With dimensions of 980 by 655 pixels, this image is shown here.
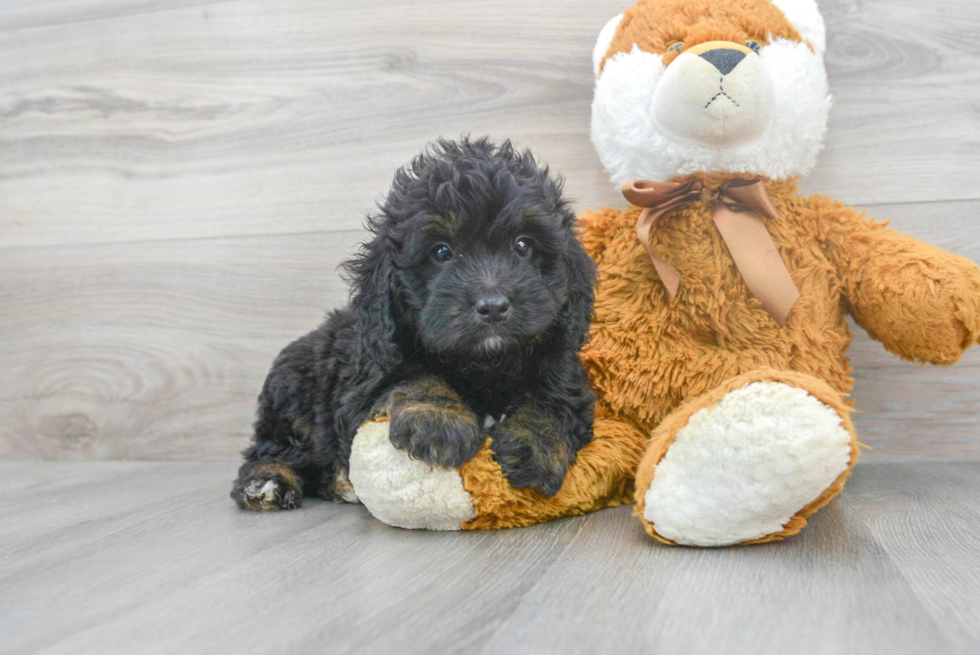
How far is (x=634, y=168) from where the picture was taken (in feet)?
5.62

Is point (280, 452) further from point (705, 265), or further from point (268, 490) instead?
point (705, 265)

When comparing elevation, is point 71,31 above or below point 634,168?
above

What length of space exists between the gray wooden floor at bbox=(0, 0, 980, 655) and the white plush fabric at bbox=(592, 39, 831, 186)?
39cm

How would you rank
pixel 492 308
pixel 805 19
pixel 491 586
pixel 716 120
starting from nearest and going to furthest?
pixel 491 586 < pixel 492 308 < pixel 716 120 < pixel 805 19

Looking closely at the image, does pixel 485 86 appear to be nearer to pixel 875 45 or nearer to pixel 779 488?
pixel 875 45

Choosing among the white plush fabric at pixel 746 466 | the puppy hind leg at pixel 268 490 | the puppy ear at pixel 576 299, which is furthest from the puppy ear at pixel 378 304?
the white plush fabric at pixel 746 466

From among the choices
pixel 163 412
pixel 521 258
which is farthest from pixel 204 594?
pixel 163 412

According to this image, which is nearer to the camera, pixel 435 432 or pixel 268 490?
pixel 435 432

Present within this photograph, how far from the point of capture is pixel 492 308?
1.30 m

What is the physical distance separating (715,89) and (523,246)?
53 cm

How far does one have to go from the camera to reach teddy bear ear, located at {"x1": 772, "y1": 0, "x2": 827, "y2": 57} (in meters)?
1.70

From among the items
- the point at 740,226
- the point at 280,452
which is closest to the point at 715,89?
the point at 740,226

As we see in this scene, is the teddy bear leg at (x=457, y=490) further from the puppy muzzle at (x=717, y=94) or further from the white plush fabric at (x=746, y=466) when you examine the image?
the puppy muzzle at (x=717, y=94)

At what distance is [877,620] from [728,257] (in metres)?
0.84
